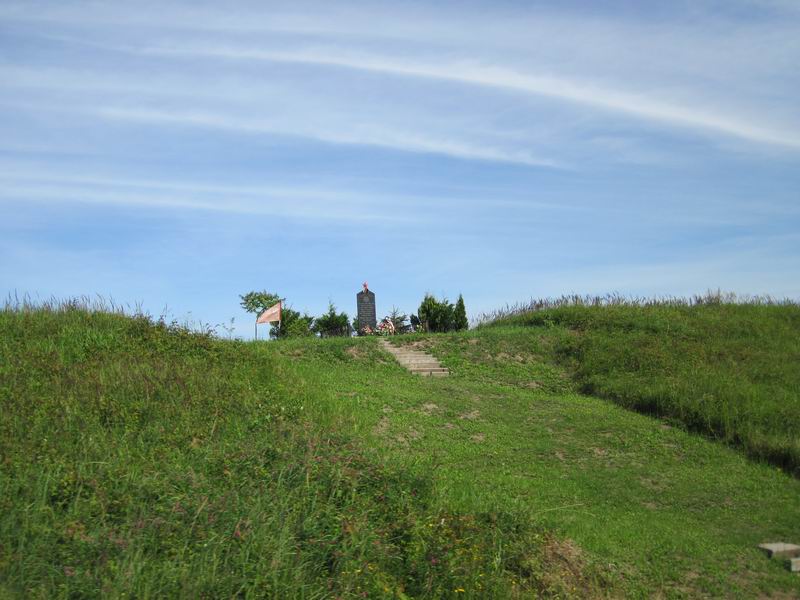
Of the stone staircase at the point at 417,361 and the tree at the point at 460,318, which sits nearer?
the stone staircase at the point at 417,361

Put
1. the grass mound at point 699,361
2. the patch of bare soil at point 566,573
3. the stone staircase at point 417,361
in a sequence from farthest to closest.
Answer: the stone staircase at point 417,361, the grass mound at point 699,361, the patch of bare soil at point 566,573

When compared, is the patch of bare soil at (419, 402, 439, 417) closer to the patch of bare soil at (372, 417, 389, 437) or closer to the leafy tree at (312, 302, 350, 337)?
the patch of bare soil at (372, 417, 389, 437)

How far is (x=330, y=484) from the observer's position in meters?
7.67

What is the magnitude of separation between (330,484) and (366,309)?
18.9m

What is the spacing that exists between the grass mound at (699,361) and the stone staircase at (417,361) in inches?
125

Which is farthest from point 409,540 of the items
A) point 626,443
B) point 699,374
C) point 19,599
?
point 699,374

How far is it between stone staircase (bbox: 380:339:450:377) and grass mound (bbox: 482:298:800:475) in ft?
10.4

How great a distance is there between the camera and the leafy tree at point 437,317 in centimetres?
→ 2625

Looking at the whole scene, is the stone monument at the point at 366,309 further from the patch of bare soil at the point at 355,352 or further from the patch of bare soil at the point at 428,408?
the patch of bare soil at the point at 428,408

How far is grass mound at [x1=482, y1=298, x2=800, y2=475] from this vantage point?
45.5 ft

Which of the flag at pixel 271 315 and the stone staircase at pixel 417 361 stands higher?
the flag at pixel 271 315

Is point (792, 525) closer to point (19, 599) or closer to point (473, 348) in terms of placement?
point (19, 599)

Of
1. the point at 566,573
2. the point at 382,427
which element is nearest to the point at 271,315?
the point at 382,427

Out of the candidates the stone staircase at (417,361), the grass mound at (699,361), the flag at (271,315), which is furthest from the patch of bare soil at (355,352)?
the grass mound at (699,361)
